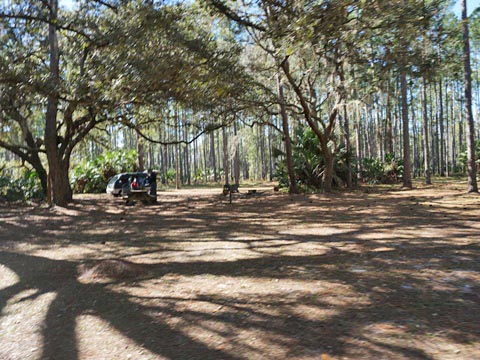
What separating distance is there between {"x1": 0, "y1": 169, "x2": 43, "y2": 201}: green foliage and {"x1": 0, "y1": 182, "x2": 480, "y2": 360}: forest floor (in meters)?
10.0

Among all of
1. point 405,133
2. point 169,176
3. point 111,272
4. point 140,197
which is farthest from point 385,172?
point 169,176

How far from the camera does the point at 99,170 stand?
25.7 meters

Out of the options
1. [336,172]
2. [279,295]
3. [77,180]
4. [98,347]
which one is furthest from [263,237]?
[77,180]

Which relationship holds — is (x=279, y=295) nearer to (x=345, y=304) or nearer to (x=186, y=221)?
(x=345, y=304)

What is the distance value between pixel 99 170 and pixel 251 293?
919 inches

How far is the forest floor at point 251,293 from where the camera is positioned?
10.5ft

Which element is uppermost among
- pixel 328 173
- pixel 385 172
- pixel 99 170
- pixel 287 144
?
pixel 287 144

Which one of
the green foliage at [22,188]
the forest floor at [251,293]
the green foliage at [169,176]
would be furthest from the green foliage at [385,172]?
the green foliage at [169,176]

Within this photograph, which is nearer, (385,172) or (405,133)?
(405,133)

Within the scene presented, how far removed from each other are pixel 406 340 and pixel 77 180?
84.2 feet

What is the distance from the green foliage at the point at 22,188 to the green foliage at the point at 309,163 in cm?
1287

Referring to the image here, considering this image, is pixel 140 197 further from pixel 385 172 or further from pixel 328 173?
pixel 385 172

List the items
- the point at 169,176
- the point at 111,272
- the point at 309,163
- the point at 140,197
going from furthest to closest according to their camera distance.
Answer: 1. the point at 169,176
2. the point at 309,163
3. the point at 140,197
4. the point at 111,272

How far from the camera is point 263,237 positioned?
805 centimetres
